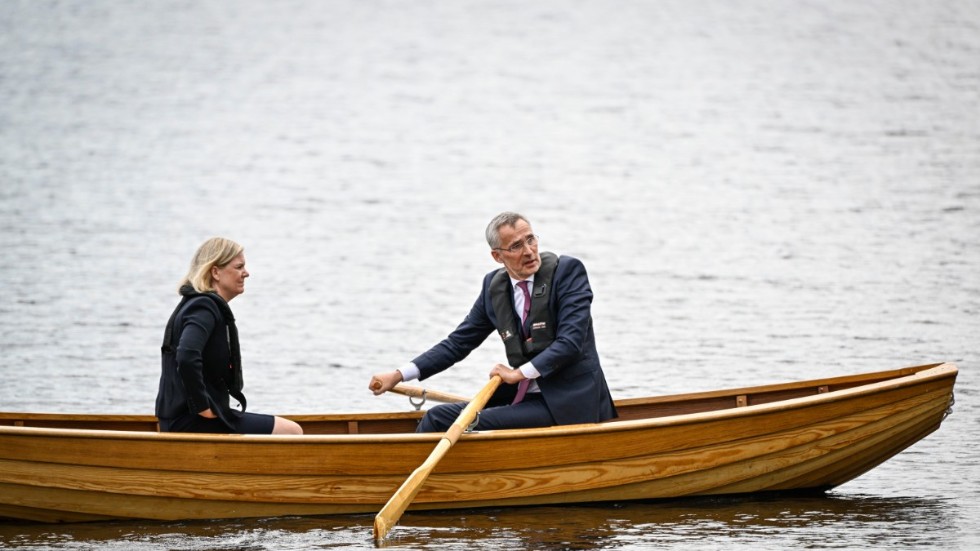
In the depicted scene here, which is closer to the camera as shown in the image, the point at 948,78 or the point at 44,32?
the point at 948,78

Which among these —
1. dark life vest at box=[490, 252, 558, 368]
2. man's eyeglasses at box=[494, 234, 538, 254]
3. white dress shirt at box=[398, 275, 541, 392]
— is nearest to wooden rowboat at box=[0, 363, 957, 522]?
white dress shirt at box=[398, 275, 541, 392]

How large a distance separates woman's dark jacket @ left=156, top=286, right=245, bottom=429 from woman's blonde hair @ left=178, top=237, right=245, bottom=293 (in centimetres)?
5

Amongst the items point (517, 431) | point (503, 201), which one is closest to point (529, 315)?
point (517, 431)

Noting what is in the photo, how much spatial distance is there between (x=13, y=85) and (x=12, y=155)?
9160mm

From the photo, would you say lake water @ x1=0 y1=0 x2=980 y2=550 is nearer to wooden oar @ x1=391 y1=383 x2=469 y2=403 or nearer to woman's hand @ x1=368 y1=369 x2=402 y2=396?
woman's hand @ x1=368 y1=369 x2=402 y2=396

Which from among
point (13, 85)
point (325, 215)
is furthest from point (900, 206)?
point (13, 85)

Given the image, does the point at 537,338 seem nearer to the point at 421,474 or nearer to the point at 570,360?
the point at 570,360

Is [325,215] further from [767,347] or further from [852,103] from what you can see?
[852,103]

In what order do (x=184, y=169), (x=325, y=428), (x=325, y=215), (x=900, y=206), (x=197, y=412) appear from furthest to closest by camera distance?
(x=184, y=169) < (x=325, y=215) < (x=900, y=206) < (x=325, y=428) < (x=197, y=412)

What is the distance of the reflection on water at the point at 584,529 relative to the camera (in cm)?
724

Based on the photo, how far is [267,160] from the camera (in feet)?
106

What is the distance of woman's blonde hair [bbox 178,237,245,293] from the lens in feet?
24.2

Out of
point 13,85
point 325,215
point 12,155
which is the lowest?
point 325,215

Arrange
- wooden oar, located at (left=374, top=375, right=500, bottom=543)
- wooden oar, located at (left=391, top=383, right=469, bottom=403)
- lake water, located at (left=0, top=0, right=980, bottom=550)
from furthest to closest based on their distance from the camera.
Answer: lake water, located at (left=0, top=0, right=980, bottom=550)
wooden oar, located at (left=391, top=383, right=469, bottom=403)
wooden oar, located at (left=374, top=375, right=500, bottom=543)
